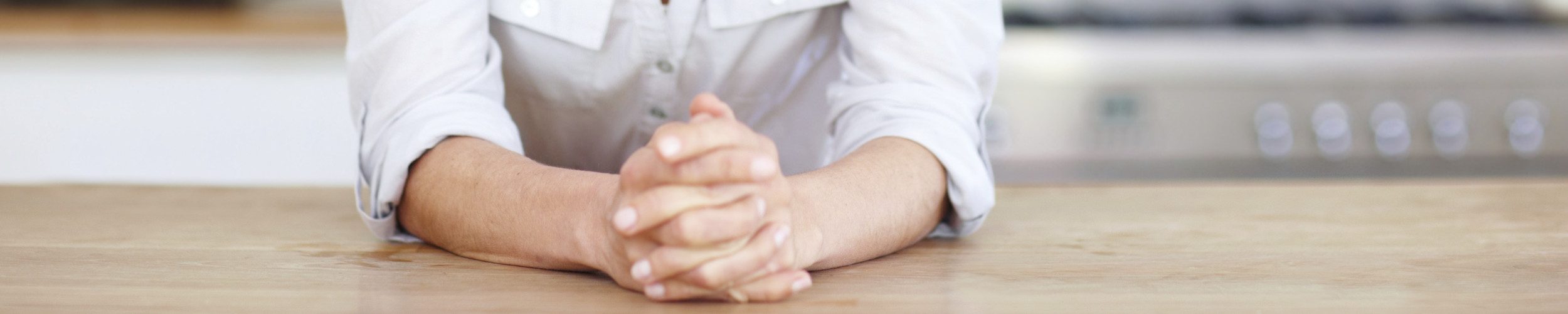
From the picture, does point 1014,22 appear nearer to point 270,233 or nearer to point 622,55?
point 622,55

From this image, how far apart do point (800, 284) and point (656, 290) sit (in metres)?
0.07

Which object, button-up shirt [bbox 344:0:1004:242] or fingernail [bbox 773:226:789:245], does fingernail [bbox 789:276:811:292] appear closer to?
fingernail [bbox 773:226:789:245]

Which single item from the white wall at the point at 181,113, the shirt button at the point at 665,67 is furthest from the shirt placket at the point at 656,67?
the white wall at the point at 181,113

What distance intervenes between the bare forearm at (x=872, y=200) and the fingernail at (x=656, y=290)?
0.09 m

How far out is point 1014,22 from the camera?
6.40 ft

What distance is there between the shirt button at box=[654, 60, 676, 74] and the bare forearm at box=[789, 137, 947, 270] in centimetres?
25

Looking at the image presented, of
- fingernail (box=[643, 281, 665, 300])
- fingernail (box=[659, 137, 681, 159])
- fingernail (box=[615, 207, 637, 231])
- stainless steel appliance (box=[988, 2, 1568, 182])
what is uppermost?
fingernail (box=[659, 137, 681, 159])

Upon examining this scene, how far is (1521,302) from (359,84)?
69 centimetres

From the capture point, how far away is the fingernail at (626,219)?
0.47 m

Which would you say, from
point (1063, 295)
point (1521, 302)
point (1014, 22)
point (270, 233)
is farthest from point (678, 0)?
point (1014, 22)

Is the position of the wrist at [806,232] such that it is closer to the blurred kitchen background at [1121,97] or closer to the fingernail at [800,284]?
the fingernail at [800,284]

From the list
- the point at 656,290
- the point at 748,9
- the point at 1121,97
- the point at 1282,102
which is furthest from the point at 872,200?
the point at 1282,102

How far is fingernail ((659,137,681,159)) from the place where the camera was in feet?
1.46

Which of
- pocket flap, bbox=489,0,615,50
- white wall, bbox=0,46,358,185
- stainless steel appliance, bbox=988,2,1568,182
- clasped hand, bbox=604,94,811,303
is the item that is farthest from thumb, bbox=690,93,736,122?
white wall, bbox=0,46,358,185
